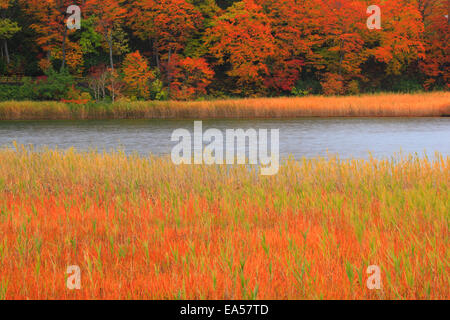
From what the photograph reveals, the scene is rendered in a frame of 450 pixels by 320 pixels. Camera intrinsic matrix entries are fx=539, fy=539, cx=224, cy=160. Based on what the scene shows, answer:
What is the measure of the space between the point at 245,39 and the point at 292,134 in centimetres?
2354

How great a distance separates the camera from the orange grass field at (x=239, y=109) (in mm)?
33469

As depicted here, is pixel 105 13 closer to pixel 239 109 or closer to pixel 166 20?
pixel 166 20

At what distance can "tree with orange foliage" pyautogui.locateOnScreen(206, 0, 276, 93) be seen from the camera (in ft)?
153

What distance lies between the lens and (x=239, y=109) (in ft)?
114

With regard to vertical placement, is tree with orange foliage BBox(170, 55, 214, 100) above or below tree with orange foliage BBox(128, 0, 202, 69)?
below

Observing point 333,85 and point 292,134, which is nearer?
point 292,134

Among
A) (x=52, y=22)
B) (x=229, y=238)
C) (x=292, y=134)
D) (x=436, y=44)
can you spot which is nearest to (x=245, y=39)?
(x=52, y=22)

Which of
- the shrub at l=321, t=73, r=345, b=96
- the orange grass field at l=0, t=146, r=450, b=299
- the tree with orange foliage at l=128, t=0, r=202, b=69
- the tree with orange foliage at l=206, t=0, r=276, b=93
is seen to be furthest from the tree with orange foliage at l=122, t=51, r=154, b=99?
the orange grass field at l=0, t=146, r=450, b=299

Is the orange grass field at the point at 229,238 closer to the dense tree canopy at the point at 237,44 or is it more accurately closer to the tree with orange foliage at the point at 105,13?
the dense tree canopy at the point at 237,44

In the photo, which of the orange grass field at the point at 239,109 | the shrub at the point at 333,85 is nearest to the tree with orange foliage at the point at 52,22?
the orange grass field at the point at 239,109

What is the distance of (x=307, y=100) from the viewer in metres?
36.5

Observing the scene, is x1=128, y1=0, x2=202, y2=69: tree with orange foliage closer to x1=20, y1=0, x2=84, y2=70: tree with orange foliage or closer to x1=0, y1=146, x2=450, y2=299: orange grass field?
x1=20, y1=0, x2=84, y2=70: tree with orange foliage

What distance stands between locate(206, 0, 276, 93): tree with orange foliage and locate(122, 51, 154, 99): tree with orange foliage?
7.12m

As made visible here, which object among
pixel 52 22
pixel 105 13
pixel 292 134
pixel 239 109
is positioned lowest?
pixel 292 134
